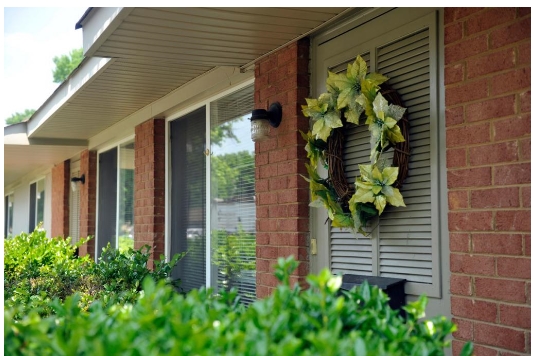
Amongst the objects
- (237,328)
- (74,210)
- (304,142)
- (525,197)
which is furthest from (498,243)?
(74,210)

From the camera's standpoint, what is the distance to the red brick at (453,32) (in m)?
2.82

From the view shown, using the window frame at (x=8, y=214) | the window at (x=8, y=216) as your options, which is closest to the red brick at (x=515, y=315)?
the window frame at (x=8, y=214)

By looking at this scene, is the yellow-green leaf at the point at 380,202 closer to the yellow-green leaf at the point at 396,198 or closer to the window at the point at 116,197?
the yellow-green leaf at the point at 396,198

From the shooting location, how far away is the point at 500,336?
2.59 m

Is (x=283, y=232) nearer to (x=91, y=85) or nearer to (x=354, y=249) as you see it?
(x=354, y=249)

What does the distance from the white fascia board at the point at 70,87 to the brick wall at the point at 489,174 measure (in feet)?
8.10

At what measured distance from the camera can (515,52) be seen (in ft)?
8.41

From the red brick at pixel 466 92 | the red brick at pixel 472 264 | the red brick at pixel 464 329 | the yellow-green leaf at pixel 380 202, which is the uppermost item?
the red brick at pixel 466 92

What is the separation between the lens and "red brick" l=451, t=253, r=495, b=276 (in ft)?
8.64

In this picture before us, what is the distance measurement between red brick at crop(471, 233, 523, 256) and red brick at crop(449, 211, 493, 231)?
0.11 feet

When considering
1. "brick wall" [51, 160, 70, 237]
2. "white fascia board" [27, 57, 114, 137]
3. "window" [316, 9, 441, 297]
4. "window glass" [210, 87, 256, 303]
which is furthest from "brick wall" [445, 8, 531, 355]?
"brick wall" [51, 160, 70, 237]

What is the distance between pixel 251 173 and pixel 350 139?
120cm

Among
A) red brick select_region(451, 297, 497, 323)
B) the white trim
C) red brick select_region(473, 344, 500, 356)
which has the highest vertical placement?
the white trim

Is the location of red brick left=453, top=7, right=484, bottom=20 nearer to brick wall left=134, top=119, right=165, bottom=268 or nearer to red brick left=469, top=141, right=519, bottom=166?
red brick left=469, top=141, right=519, bottom=166
